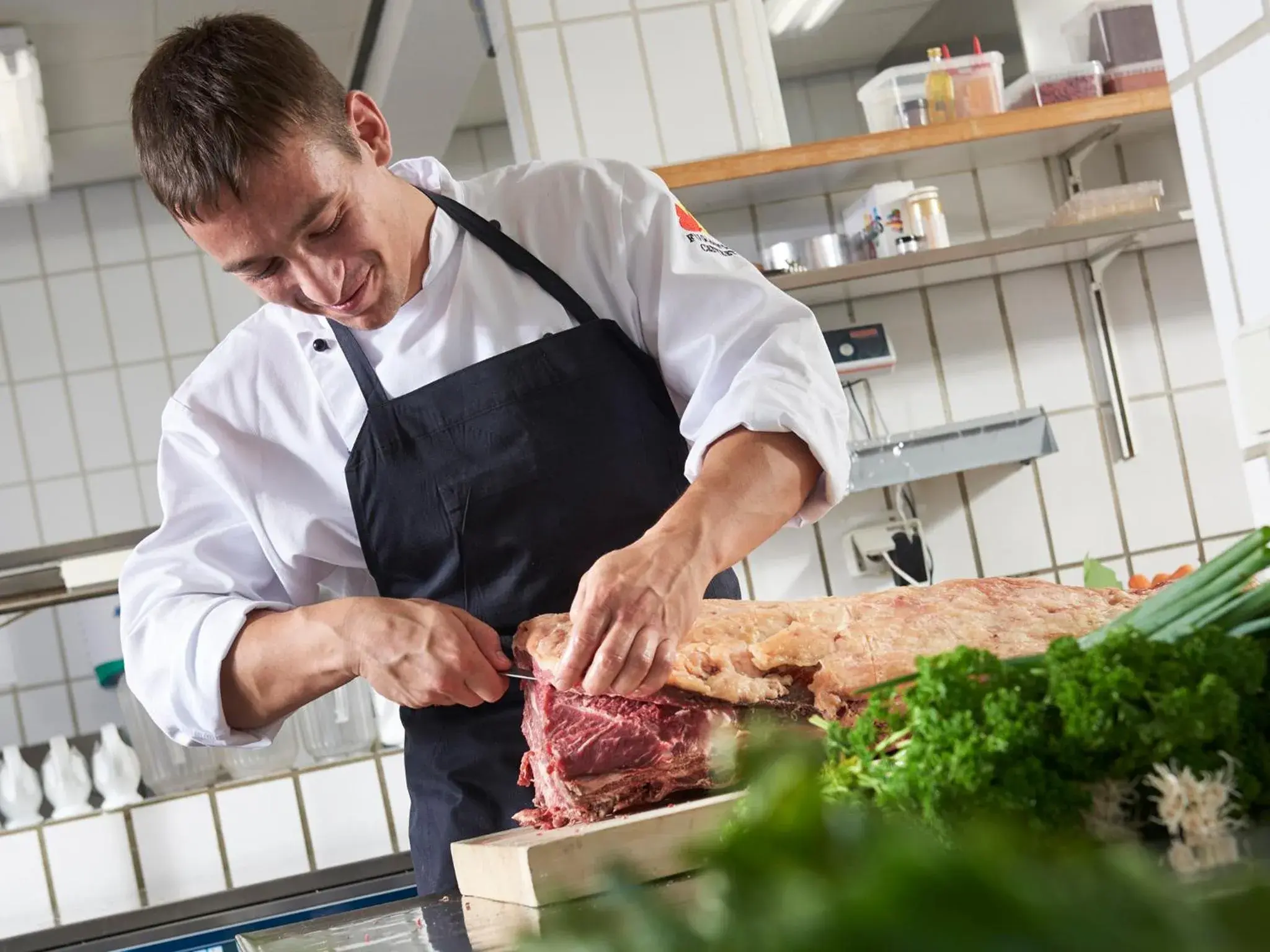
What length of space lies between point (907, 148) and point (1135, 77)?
22.1 inches

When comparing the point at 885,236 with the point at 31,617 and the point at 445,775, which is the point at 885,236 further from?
the point at 31,617

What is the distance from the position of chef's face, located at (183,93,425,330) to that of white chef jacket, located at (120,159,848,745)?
3.1 inches

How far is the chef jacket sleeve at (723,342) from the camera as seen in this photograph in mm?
1417

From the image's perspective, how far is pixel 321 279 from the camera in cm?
145

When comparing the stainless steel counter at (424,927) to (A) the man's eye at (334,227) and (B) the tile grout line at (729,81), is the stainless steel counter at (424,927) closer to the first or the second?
(A) the man's eye at (334,227)

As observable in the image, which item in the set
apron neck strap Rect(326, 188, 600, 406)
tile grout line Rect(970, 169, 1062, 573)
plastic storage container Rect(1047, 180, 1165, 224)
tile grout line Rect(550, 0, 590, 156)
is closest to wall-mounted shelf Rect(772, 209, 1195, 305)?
plastic storage container Rect(1047, 180, 1165, 224)

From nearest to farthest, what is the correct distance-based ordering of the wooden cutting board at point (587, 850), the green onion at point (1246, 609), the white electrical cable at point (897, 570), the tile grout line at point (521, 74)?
the green onion at point (1246, 609), the wooden cutting board at point (587, 850), the tile grout line at point (521, 74), the white electrical cable at point (897, 570)

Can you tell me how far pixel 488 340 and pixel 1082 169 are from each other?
2050 mm

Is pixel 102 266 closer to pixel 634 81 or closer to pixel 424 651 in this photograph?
pixel 634 81

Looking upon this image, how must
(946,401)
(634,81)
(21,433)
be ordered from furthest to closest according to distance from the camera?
(21,433) < (946,401) < (634,81)

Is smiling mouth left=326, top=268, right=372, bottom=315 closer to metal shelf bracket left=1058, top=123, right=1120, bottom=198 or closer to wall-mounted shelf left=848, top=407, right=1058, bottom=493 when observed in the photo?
wall-mounted shelf left=848, top=407, right=1058, bottom=493

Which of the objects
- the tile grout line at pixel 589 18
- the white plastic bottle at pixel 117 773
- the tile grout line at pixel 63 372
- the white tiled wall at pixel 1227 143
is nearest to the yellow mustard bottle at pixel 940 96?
the tile grout line at pixel 589 18

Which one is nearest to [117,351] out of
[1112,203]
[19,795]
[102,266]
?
[102,266]

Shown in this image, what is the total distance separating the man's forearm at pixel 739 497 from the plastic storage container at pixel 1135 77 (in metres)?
1.94
